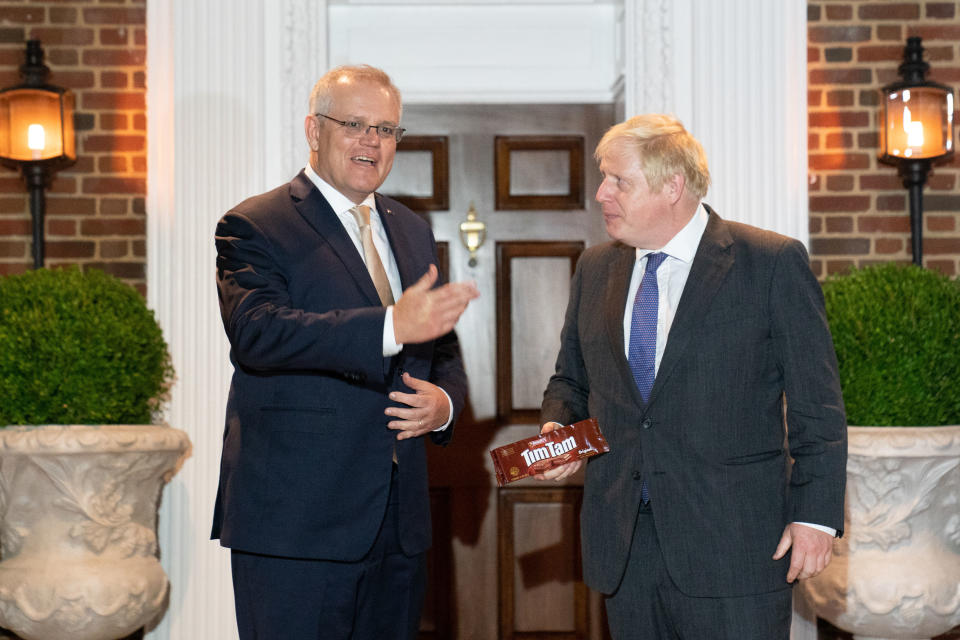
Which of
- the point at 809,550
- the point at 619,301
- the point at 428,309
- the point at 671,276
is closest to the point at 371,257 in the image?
the point at 428,309

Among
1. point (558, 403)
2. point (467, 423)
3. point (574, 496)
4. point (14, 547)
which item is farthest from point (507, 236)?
point (14, 547)

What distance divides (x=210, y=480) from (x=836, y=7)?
10.8 ft

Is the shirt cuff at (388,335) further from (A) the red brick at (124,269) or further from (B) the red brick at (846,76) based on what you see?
(B) the red brick at (846,76)

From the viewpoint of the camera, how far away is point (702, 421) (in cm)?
253

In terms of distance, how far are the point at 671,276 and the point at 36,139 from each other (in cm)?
281

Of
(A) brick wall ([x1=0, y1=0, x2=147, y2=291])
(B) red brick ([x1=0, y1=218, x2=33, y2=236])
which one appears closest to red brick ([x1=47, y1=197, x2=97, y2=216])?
(A) brick wall ([x1=0, y1=0, x2=147, y2=291])

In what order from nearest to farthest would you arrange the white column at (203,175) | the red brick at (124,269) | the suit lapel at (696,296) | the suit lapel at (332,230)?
the suit lapel at (696,296) < the suit lapel at (332,230) < the white column at (203,175) < the red brick at (124,269)

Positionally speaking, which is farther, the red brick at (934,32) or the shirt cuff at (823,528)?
the red brick at (934,32)

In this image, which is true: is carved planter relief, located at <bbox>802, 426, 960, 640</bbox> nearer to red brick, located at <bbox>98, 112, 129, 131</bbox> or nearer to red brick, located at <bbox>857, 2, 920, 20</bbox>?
red brick, located at <bbox>857, 2, 920, 20</bbox>

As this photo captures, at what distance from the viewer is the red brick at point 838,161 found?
4.38 metres

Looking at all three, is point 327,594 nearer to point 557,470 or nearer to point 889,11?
point 557,470

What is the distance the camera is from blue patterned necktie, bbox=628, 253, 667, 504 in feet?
8.61

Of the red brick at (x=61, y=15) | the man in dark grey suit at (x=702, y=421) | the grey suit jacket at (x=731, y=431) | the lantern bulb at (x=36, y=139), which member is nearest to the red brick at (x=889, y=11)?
the man in dark grey suit at (x=702, y=421)

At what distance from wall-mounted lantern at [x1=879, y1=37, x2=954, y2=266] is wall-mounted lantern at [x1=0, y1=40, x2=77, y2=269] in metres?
3.39
